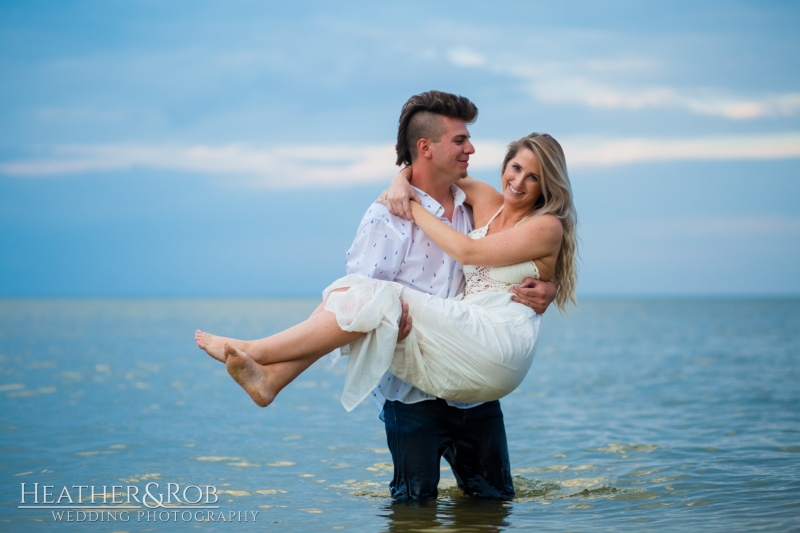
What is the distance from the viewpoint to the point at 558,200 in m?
5.17

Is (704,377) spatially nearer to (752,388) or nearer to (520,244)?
(752,388)

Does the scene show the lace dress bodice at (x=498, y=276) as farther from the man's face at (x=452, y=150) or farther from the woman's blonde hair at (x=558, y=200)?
the man's face at (x=452, y=150)

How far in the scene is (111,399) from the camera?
14.3 metres

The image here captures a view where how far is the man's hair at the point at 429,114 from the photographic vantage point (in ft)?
17.1

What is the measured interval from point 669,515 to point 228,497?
3461 millimetres

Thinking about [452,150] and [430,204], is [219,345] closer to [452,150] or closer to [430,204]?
[430,204]

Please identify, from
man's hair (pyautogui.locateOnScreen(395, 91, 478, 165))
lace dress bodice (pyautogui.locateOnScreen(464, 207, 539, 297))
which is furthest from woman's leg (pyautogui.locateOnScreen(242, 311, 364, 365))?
man's hair (pyautogui.locateOnScreen(395, 91, 478, 165))

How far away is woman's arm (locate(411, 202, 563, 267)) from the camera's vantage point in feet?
16.1

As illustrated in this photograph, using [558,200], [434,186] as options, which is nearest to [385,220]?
[434,186]

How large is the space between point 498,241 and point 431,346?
0.80 meters

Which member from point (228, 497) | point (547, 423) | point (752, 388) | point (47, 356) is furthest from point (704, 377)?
point (47, 356)

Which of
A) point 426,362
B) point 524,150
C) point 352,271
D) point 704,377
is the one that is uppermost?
point 524,150

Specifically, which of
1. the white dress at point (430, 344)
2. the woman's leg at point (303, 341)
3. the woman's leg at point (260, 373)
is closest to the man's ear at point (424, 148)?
the white dress at point (430, 344)

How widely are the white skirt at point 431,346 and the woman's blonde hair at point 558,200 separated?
2.22 feet
